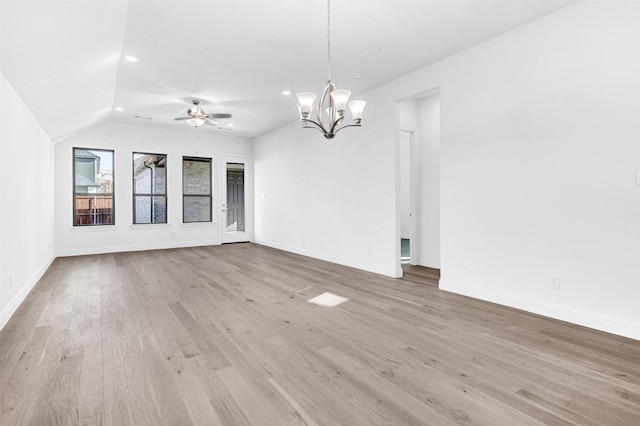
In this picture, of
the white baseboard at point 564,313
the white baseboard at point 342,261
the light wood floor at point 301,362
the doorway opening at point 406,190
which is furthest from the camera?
the doorway opening at point 406,190

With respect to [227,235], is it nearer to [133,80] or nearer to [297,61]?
[133,80]

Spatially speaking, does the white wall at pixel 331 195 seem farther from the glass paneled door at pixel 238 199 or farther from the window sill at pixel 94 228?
the window sill at pixel 94 228

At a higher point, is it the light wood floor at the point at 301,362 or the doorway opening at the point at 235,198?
the doorway opening at the point at 235,198

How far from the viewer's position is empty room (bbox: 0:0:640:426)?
1.91m

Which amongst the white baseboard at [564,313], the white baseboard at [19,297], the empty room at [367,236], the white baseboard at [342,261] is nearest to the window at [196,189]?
the white baseboard at [342,261]

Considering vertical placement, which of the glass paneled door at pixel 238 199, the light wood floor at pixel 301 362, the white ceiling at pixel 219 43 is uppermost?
the white ceiling at pixel 219 43

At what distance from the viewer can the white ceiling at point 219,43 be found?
2717mm

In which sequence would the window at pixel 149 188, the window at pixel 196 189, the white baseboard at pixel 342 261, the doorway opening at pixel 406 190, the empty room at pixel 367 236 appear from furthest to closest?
the window at pixel 196 189 < the window at pixel 149 188 < the doorway opening at pixel 406 190 < the white baseboard at pixel 342 261 < the empty room at pixel 367 236

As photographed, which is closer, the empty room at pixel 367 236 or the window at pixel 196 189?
the empty room at pixel 367 236

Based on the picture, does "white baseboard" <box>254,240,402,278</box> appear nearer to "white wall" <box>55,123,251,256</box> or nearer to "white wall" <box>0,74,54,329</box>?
"white wall" <box>55,123,251,256</box>

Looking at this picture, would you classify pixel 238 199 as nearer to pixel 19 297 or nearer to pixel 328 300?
pixel 19 297

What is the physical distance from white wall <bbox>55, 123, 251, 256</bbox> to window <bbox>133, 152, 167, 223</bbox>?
142mm

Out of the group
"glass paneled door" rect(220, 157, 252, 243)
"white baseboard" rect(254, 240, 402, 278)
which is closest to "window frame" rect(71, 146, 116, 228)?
"glass paneled door" rect(220, 157, 252, 243)

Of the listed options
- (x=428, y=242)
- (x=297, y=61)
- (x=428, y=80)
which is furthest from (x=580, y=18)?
(x=428, y=242)
